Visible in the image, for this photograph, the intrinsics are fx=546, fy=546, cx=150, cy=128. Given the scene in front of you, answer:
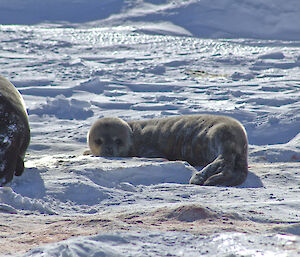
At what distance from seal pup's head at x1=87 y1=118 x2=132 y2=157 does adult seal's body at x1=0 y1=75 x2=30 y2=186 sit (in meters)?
1.59

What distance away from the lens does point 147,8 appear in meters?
A: 18.5

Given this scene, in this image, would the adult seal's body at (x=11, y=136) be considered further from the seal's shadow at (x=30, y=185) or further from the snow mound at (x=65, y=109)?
the snow mound at (x=65, y=109)

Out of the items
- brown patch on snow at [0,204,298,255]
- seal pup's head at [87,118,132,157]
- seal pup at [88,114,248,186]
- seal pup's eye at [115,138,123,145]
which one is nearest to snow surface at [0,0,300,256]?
brown patch on snow at [0,204,298,255]

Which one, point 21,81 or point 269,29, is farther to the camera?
point 269,29

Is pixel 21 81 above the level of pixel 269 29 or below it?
below

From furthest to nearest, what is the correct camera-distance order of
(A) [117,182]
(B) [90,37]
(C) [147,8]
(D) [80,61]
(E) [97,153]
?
(C) [147,8]
(B) [90,37]
(D) [80,61]
(E) [97,153]
(A) [117,182]

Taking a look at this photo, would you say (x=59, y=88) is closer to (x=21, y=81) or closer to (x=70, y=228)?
(x=21, y=81)

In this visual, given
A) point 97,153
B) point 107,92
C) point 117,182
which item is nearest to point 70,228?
point 117,182

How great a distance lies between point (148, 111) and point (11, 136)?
4.29 metres

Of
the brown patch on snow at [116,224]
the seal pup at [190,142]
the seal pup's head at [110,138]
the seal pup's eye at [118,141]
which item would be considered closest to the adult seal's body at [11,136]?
the brown patch on snow at [116,224]

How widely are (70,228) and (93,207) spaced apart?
0.84 meters

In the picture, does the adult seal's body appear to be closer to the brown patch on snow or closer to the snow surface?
the snow surface

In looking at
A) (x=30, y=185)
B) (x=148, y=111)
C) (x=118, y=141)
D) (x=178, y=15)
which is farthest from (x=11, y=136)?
(x=178, y=15)

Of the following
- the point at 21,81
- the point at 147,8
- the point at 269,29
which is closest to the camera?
the point at 21,81
